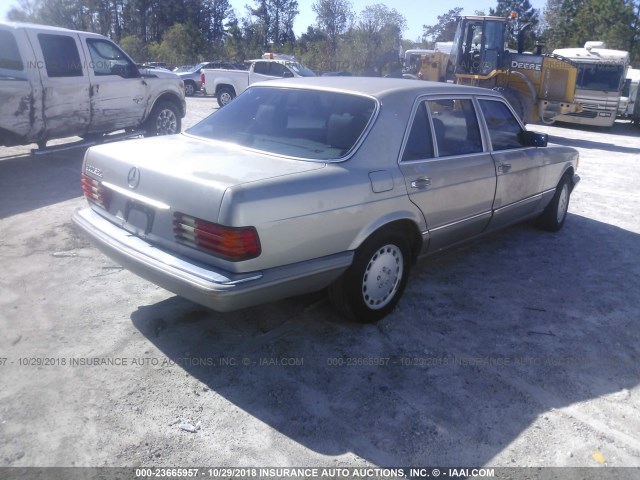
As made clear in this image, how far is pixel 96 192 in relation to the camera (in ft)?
12.9

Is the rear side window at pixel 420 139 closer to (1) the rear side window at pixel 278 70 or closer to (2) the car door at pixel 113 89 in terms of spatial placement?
(2) the car door at pixel 113 89

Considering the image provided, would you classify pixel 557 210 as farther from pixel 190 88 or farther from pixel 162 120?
pixel 190 88

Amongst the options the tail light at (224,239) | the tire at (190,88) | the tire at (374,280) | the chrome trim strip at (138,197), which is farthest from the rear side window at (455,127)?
the tire at (190,88)

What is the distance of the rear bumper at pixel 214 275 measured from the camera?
2979mm

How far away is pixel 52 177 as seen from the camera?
306 inches

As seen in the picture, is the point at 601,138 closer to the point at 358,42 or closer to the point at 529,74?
the point at 529,74

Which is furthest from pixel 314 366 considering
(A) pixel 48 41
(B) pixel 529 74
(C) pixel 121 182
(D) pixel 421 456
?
(B) pixel 529 74

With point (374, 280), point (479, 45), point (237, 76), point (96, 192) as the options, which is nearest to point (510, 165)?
point (374, 280)

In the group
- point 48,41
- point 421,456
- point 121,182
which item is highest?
point 48,41

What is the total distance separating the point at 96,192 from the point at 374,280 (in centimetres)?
207

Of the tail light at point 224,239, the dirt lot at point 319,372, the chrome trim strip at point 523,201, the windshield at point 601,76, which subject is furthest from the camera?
the windshield at point 601,76

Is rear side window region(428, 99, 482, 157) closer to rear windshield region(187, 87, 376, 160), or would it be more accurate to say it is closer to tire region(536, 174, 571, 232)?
rear windshield region(187, 87, 376, 160)

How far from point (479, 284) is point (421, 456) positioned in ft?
7.82

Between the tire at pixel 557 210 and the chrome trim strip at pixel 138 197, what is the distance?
4.54 m
